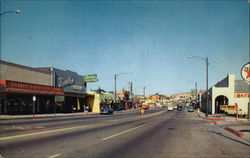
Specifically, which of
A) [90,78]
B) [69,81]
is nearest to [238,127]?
[69,81]

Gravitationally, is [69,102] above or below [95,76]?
below

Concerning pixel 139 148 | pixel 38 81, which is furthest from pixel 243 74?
pixel 38 81

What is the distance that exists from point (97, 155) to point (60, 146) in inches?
91.0

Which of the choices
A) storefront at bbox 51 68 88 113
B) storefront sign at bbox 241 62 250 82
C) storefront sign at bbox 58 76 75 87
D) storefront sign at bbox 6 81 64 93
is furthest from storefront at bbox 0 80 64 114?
storefront sign at bbox 241 62 250 82

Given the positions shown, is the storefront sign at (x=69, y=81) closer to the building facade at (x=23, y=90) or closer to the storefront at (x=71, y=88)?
the storefront at (x=71, y=88)

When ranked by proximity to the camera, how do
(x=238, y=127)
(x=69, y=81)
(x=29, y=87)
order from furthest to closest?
(x=69, y=81)
(x=29, y=87)
(x=238, y=127)

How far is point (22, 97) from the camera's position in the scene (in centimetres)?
3809

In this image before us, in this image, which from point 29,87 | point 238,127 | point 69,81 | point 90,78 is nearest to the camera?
point 238,127

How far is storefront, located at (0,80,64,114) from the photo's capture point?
33312mm

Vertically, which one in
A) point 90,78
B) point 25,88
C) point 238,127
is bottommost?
point 238,127

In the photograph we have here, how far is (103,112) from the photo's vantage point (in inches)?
1911

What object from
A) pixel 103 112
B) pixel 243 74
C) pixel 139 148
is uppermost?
pixel 243 74

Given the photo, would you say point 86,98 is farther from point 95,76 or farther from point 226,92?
point 226,92

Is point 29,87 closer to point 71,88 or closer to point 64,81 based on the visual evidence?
point 64,81
